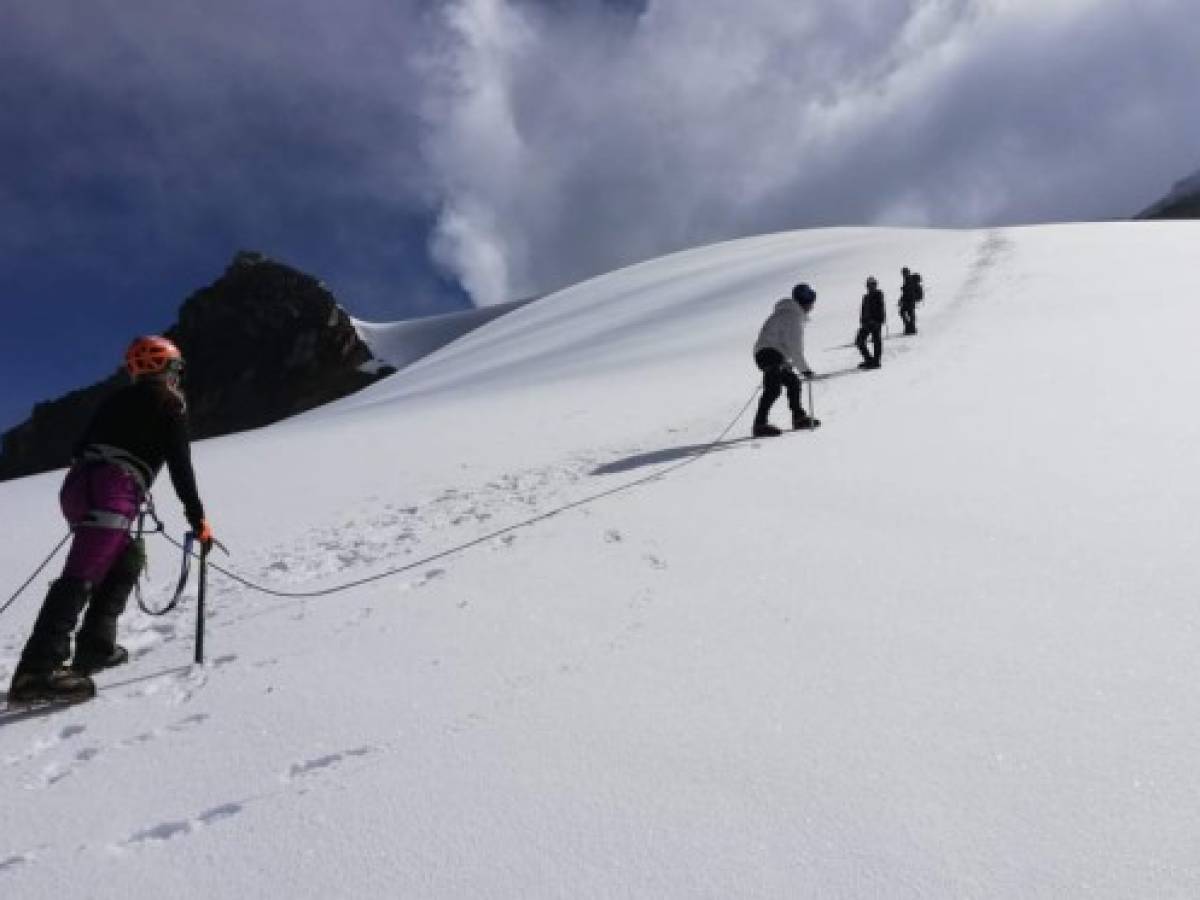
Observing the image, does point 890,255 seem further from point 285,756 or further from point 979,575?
point 285,756

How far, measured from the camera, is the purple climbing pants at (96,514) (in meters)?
4.35

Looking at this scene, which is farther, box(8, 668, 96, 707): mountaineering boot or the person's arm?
the person's arm

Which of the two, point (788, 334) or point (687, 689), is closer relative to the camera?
point (687, 689)

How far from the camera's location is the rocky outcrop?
4094 inches

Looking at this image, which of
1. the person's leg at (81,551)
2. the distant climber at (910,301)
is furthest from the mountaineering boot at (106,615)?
the distant climber at (910,301)

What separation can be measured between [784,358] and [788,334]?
0.92ft

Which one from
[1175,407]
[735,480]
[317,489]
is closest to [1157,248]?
[1175,407]

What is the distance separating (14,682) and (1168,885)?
4692 millimetres

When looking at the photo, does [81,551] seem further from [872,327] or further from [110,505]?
[872,327]

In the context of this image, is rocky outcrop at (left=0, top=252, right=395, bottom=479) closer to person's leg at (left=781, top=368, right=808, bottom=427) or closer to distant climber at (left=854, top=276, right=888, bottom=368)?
distant climber at (left=854, top=276, right=888, bottom=368)

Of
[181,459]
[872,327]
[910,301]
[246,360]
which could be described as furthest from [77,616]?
[246,360]

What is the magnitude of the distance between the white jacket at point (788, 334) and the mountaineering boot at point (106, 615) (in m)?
6.94

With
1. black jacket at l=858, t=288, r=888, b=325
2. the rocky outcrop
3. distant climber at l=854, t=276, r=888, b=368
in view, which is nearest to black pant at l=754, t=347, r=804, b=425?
distant climber at l=854, t=276, r=888, b=368

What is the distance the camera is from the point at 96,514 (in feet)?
14.4
